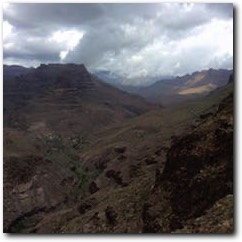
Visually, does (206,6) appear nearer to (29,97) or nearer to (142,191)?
(142,191)

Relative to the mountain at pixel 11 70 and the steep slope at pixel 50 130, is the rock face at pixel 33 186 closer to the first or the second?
the steep slope at pixel 50 130

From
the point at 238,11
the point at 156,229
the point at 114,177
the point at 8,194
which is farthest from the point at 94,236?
the point at 114,177

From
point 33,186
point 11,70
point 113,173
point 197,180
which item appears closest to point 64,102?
point 113,173

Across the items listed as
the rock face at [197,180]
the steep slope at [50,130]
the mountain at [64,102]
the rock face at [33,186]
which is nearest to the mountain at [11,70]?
the steep slope at [50,130]

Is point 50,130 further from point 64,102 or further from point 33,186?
point 33,186

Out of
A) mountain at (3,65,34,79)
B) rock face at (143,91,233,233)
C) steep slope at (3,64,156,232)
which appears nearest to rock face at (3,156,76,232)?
steep slope at (3,64,156,232)
